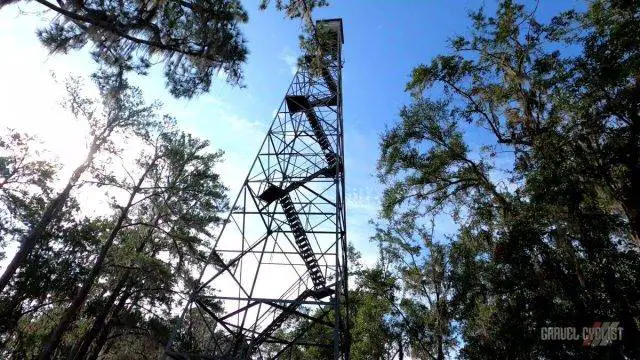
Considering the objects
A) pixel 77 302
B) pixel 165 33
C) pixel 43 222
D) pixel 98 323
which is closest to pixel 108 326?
pixel 98 323

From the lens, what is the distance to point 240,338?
8547 mm

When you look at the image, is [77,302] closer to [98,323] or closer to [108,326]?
[98,323]

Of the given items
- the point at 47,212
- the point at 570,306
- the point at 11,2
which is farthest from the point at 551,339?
the point at 47,212

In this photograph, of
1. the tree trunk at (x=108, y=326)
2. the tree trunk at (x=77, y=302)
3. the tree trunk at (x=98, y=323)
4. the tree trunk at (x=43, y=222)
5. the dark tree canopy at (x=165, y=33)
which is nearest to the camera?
the dark tree canopy at (x=165, y=33)

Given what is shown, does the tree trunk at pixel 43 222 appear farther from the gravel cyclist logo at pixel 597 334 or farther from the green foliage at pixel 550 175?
the gravel cyclist logo at pixel 597 334

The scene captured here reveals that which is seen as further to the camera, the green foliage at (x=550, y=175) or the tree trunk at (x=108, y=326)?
the tree trunk at (x=108, y=326)

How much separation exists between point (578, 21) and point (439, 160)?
17.4 feet

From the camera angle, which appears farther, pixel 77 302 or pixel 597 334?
pixel 77 302

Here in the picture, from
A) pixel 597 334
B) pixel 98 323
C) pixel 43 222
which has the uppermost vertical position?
pixel 43 222

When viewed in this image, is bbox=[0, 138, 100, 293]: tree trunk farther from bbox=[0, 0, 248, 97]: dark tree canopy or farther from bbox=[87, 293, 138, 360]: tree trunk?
bbox=[0, 0, 248, 97]: dark tree canopy

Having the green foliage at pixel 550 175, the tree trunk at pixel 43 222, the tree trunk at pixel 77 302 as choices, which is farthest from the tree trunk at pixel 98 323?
the green foliage at pixel 550 175

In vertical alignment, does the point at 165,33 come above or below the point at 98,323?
above

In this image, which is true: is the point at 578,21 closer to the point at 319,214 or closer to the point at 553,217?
the point at 553,217

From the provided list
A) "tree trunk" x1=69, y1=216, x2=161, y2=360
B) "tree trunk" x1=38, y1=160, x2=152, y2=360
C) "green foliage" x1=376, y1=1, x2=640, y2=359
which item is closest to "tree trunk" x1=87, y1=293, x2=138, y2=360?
"tree trunk" x1=69, y1=216, x2=161, y2=360
